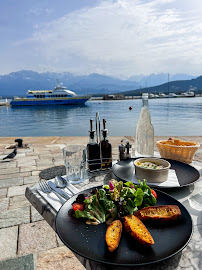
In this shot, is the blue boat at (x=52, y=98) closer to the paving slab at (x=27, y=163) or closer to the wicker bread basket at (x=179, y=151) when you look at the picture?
the paving slab at (x=27, y=163)

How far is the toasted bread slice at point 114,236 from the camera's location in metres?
0.54

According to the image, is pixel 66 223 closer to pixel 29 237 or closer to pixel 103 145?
pixel 103 145

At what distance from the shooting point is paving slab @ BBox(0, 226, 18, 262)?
1285mm

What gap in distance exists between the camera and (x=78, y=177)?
1125 mm

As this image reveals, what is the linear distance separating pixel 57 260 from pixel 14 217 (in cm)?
65

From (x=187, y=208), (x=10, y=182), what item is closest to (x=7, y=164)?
(x=10, y=182)

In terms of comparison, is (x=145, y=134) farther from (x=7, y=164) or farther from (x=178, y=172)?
(x=7, y=164)

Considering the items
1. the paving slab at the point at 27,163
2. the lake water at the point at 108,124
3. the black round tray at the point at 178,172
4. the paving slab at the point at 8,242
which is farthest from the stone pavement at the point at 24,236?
the lake water at the point at 108,124

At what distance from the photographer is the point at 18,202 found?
76.2 inches

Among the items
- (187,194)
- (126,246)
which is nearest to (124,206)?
(126,246)

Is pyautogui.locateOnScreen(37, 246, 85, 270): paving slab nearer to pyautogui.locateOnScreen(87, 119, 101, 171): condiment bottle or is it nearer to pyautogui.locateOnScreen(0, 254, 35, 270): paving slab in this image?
pyautogui.locateOnScreen(0, 254, 35, 270): paving slab

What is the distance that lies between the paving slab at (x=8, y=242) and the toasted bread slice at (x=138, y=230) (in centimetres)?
103

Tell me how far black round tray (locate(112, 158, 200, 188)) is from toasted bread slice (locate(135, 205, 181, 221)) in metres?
0.25

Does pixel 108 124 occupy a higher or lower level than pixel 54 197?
lower
